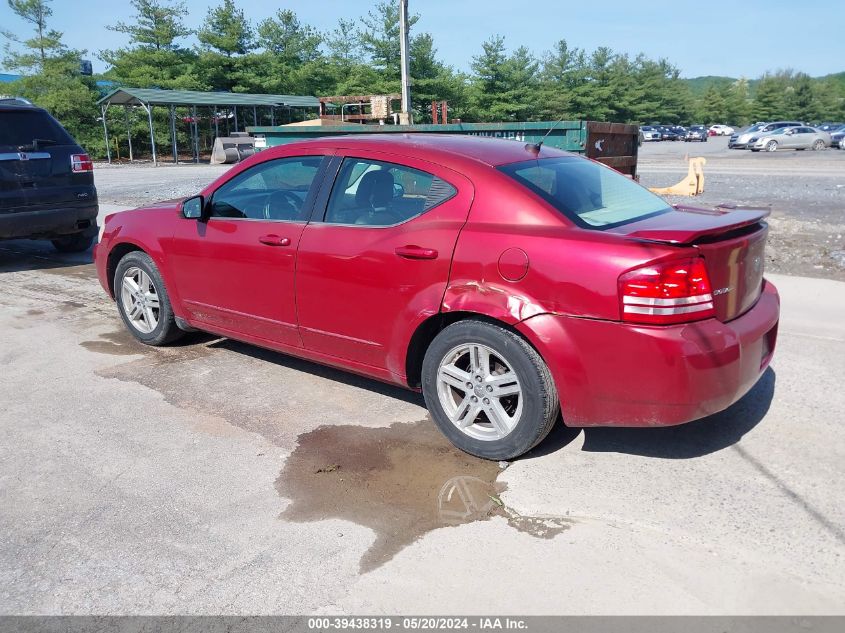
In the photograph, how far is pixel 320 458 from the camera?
386cm

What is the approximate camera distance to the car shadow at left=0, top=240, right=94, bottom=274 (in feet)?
30.3

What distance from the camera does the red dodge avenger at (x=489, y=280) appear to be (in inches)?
128

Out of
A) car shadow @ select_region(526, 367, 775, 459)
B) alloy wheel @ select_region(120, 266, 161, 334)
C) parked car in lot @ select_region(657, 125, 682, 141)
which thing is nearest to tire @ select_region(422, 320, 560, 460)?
car shadow @ select_region(526, 367, 775, 459)

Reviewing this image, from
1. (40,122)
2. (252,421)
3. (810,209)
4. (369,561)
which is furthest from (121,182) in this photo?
(369,561)

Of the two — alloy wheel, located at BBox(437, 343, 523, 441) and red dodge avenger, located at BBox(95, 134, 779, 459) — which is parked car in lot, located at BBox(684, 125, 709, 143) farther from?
alloy wheel, located at BBox(437, 343, 523, 441)

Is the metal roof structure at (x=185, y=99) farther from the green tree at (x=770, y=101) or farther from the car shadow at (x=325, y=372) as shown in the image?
the green tree at (x=770, y=101)

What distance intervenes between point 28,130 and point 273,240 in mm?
5755

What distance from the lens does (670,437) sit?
13.2 feet

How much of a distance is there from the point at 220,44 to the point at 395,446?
48.3 meters

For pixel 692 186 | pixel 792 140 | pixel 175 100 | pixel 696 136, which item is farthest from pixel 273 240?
pixel 696 136

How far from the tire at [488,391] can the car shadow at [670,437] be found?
28 cm

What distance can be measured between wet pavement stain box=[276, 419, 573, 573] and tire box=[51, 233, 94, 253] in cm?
743

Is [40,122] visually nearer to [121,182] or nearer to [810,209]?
[810,209]

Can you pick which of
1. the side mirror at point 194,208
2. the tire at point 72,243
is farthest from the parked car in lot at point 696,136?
the side mirror at point 194,208
